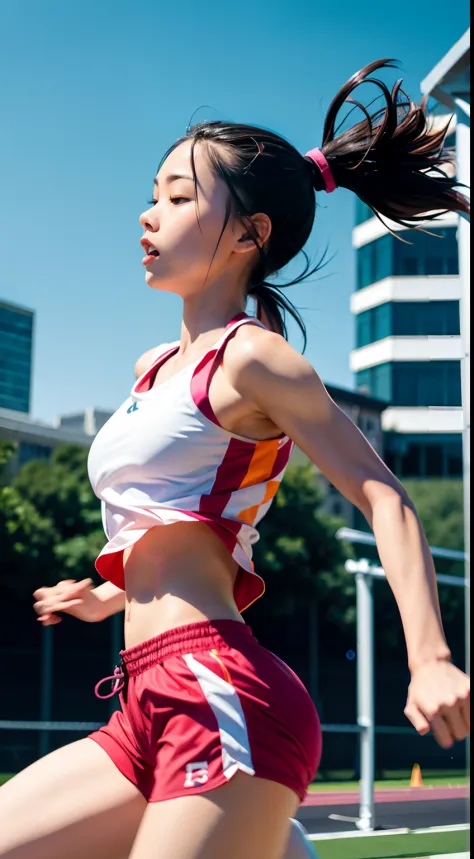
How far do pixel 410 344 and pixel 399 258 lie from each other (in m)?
4.42

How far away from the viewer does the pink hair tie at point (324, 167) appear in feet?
6.24

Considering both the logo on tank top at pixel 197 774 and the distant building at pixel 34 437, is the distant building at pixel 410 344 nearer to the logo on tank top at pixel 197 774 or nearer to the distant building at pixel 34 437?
the distant building at pixel 34 437

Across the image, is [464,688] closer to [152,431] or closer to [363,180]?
[152,431]

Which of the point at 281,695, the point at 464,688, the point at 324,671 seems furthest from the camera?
the point at 324,671

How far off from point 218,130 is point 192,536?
732 mm

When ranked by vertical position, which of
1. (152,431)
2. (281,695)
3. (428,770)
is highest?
(152,431)

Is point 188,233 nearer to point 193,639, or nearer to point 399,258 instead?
point 193,639

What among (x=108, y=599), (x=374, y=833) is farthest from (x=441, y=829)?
(x=108, y=599)

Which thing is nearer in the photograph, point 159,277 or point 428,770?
point 159,277

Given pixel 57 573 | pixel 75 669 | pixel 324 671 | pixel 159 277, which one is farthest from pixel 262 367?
pixel 324 671

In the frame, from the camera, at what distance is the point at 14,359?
17406mm

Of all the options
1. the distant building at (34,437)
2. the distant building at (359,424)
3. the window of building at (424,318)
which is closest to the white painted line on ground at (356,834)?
the distant building at (34,437)

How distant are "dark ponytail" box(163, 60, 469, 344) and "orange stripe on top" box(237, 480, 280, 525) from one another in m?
0.35

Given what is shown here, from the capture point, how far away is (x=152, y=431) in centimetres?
162
